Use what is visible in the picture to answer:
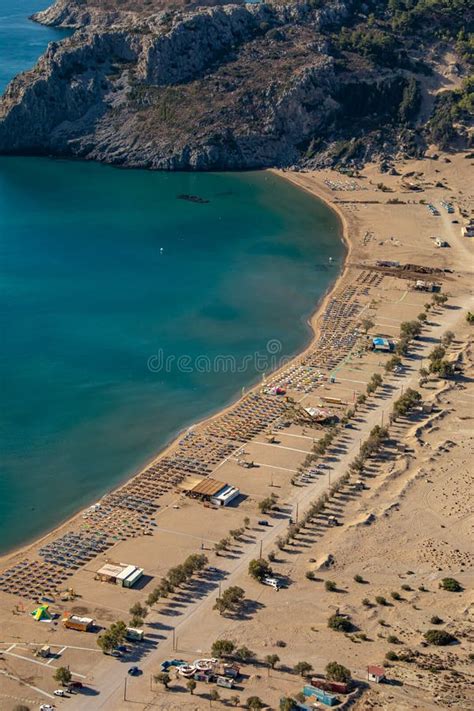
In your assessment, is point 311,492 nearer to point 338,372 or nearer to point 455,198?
point 338,372

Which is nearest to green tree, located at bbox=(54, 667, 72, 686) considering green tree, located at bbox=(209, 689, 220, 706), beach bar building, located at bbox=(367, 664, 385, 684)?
green tree, located at bbox=(209, 689, 220, 706)

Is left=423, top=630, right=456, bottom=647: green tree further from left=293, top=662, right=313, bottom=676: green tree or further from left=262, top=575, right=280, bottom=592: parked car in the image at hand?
left=262, top=575, right=280, bottom=592: parked car

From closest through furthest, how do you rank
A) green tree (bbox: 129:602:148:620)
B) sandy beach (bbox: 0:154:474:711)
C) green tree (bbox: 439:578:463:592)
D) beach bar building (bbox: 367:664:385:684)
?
beach bar building (bbox: 367:664:385:684) → sandy beach (bbox: 0:154:474:711) → green tree (bbox: 129:602:148:620) → green tree (bbox: 439:578:463:592)

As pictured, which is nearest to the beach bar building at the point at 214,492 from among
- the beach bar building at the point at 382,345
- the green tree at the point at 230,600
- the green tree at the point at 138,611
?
the green tree at the point at 230,600

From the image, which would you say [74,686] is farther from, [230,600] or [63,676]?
[230,600]

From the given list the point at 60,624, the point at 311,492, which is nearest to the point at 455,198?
the point at 311,492

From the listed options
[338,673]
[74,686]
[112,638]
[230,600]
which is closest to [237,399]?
[230,600]
